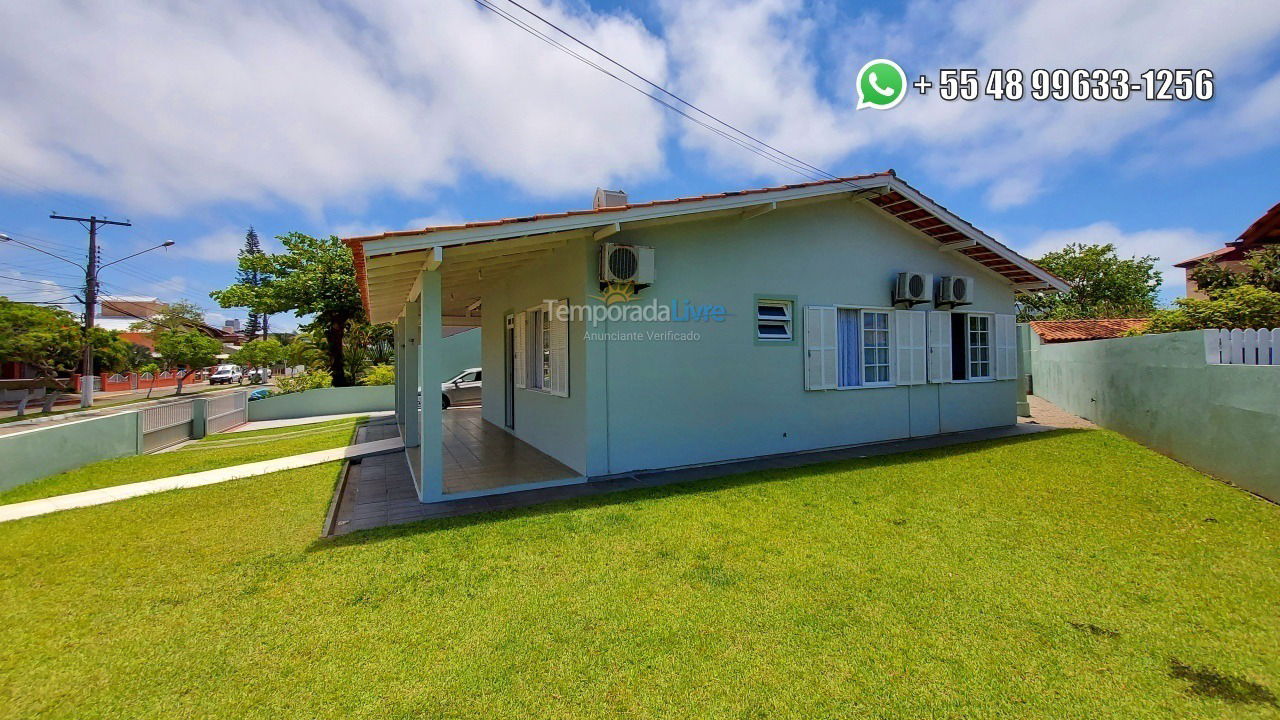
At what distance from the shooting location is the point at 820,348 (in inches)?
307

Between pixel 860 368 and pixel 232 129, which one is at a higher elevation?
pixel 232 129

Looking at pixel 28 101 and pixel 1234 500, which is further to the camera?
pixel 28 101

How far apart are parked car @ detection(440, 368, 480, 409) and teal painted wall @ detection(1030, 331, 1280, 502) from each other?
53.5 ft

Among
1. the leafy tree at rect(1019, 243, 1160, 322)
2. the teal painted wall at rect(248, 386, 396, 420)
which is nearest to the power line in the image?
the teal painted wall at rect(248, 386, 396, 420)

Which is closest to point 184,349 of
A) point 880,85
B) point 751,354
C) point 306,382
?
point 306,382

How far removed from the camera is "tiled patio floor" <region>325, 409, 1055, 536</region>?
5.18 meters

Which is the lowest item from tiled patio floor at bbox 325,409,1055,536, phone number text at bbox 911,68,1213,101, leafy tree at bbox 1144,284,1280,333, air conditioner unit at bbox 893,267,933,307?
tiled patio floor at bbox 325,409,1055,536

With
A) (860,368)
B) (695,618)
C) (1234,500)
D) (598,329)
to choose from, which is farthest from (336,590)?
(1234,500)

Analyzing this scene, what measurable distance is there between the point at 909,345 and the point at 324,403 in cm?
1727

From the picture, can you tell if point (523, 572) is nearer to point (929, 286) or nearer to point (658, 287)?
point (658, 287)

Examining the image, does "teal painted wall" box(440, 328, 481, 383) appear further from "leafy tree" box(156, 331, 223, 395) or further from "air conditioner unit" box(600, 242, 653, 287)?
"leafy tree" box(156, 331, 223, 395)

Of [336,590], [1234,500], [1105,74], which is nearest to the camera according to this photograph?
[336,590]

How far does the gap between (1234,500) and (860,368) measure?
422 centimetres

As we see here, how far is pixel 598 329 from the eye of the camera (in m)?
6.32
